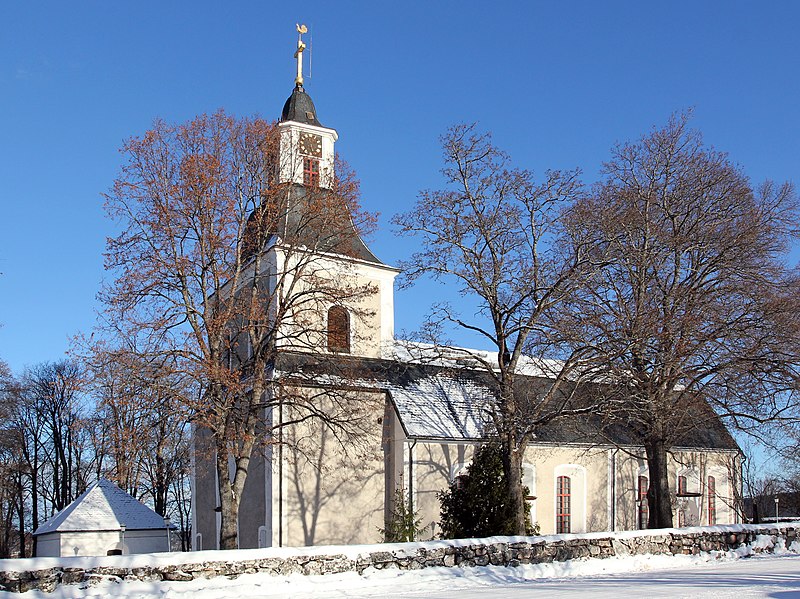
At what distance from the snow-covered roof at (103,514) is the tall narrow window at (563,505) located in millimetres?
14303

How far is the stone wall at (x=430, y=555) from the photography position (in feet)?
40.1

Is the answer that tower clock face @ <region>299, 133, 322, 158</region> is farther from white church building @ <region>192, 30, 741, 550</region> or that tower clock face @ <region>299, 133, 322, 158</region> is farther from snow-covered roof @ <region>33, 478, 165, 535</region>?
snow-covered roof @ <region>33, 478, 165, 535</region>

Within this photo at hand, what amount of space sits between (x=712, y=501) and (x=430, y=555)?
886 inches

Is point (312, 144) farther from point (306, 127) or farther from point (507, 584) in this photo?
point (507, 584)


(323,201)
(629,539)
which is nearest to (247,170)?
(323,201)

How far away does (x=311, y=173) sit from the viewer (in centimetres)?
2252

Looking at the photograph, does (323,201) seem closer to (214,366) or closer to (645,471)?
(214,366)

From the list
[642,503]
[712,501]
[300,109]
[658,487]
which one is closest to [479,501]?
[658,487]

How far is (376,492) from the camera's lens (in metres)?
25.2

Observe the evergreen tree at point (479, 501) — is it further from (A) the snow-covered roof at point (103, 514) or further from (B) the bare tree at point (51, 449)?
(B) the bare tree at point (51, 449)

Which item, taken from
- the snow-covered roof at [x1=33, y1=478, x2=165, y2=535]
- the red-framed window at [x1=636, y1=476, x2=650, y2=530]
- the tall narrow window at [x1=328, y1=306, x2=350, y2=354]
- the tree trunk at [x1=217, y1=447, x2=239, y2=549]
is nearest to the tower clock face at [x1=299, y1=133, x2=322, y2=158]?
the tall narrow window at [x1=328, y1=306, x2=350, y2=354]

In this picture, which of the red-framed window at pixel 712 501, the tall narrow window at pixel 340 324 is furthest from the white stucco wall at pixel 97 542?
the red-framed window at pixel 712 501

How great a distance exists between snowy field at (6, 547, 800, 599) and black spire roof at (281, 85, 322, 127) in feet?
55.4

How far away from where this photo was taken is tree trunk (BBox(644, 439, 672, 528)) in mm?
23828
